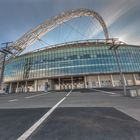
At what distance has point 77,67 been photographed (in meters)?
51.0

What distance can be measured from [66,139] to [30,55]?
63346mm

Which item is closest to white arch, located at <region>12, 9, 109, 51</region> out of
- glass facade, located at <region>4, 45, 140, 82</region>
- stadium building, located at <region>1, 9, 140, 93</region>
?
stadium building, located at <region>1, 9, 140, 93</region>

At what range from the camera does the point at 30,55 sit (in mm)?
61562

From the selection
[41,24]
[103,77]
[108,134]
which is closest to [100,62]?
[103,77]

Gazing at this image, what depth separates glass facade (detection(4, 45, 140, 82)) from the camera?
166ft

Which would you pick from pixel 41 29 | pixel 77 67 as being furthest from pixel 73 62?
pixel 41 29

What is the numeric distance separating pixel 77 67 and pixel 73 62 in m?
3.12

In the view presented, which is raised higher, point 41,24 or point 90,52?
point 41,24

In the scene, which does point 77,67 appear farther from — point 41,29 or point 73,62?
point 41,29

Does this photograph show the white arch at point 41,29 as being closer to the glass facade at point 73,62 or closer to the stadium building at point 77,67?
the stadium building at point 77,67

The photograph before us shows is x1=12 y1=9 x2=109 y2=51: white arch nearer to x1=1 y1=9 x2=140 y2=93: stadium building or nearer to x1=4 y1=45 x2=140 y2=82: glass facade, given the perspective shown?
x1=1 y1=9 x2=140 y2=93: stadium building

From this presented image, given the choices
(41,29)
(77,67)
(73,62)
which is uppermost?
(41,29)

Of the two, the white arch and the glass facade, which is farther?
the glass facade

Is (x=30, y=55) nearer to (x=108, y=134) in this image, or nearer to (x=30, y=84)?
(x=30, y=84)
